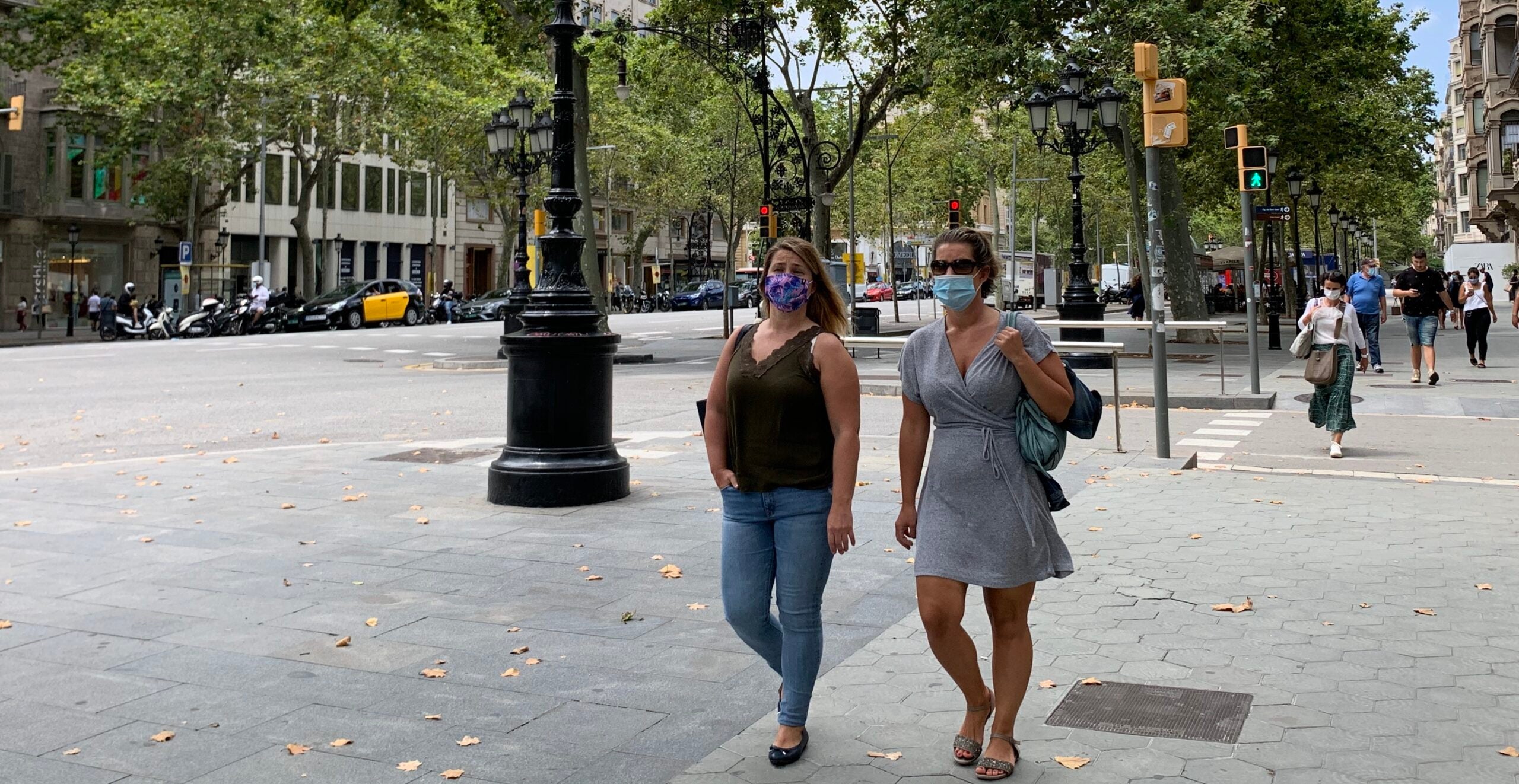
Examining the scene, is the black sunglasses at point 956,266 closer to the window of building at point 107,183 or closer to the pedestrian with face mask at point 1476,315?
the pedestrian with face mask at point 1476,315

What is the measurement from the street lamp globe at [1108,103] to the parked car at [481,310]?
109 ft

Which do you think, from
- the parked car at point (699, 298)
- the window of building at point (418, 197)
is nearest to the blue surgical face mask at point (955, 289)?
the window of building at point (418, 197)

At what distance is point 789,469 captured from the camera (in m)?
4.11

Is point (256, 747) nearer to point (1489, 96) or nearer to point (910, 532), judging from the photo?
point (910, 532)

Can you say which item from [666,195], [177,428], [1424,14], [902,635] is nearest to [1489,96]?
[1424,14]

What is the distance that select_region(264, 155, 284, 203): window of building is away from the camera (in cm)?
5775

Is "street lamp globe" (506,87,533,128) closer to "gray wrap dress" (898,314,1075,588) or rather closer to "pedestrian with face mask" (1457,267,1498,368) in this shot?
"pedestrian with face mask" (1457,267,1498,368)

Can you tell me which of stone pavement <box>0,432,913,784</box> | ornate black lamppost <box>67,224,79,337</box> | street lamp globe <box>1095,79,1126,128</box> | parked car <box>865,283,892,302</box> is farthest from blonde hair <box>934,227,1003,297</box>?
parked car <box>865,283,892,302</box>

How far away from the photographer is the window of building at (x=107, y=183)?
48.3 metres

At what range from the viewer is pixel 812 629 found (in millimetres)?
4199

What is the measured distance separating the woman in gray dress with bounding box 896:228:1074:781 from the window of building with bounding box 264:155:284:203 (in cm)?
5750

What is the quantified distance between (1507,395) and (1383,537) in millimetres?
11693

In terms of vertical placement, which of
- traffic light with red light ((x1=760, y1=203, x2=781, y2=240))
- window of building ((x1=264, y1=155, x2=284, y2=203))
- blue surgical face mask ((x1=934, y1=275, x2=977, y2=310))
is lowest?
blue surgical face mask ((x1=934, y1=275, x2=977, y2=310))

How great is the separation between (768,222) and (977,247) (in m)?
27.9
